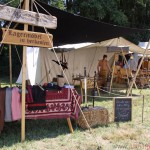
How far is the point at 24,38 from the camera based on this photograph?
13.2 feet

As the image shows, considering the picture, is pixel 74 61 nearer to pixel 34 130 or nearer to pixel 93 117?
pixel 93 117

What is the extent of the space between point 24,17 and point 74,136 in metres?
1.96

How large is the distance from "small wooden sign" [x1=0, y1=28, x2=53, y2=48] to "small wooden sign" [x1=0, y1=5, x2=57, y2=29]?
163 mm

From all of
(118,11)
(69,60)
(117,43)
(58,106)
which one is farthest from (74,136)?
(118,11)

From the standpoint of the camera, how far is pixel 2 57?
18.6 meters

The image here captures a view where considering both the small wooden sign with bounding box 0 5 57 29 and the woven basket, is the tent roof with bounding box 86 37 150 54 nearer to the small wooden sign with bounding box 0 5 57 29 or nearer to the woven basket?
the woven basket

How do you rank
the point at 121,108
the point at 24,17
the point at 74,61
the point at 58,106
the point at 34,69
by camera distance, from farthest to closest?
the point at 74,61 → the point at 34,69 → the point at 121,108 → the point at 58,106 → the point at 24,17

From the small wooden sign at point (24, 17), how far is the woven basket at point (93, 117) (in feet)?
5.36

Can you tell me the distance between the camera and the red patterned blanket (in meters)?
4.54

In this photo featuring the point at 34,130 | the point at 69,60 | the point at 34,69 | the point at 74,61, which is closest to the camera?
the point at 34,130

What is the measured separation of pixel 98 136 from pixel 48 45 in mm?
1629

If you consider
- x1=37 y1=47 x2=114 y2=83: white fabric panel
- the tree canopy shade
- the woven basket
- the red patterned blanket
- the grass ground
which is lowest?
the grass ground

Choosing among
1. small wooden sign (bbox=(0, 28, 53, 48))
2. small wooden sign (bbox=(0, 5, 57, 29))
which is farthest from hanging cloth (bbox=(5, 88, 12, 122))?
small wooden sign (bbox=(0, 5, 57, 29))

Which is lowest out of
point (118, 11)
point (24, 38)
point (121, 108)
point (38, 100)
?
point (121, 108)
